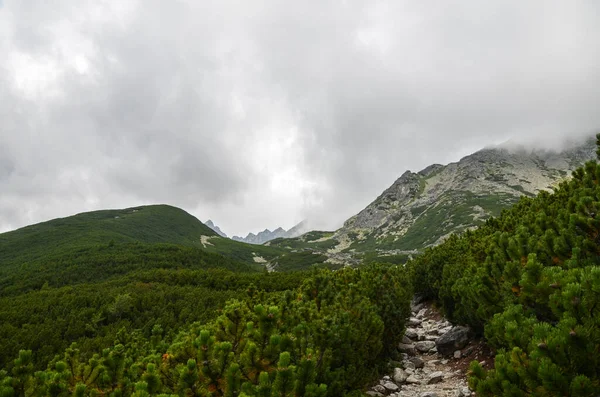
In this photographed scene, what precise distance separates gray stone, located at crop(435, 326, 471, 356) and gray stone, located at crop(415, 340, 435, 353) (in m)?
1.12

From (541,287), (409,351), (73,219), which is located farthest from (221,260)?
(73,219)

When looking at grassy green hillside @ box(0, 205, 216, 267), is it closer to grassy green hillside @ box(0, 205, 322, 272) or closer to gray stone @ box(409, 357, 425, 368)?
grassy green hillside @ box(0, 205, 322, 272)

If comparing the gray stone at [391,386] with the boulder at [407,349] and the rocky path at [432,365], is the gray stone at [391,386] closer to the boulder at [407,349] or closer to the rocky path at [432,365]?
the rocky path at [432,365]

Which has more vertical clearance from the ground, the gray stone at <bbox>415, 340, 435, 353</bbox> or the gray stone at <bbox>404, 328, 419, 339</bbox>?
the gray stone at <bbox>404, 328, 419, 339</bbox>

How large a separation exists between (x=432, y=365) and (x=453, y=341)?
53.4 inches

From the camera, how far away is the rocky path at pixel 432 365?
34.3 ft

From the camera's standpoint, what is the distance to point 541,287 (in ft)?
19.9

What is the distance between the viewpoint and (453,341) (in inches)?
537

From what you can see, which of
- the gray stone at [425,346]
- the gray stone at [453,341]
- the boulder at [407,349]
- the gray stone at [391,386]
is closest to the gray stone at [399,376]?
the gray stone at [391,386]

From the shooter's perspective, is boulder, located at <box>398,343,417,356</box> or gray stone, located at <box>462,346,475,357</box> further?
boulder, located at <box>398,343,417,356</box>

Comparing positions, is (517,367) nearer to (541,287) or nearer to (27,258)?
(541,287)

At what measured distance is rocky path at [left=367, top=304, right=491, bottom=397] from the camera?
10.5 meters

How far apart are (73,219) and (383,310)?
475ft

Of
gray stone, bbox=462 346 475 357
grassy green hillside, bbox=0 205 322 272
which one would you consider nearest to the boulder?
gray stone, bbox=462 346 475 357
